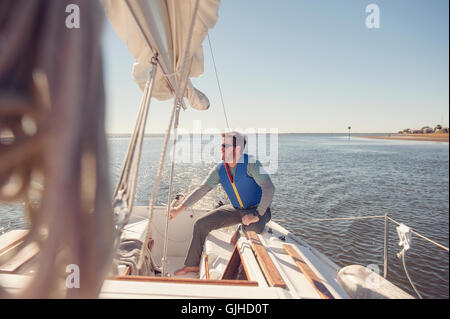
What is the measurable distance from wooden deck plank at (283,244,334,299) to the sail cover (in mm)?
1272

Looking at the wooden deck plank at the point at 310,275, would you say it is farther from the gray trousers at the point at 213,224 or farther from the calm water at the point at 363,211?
the calm water at the point at 363,211

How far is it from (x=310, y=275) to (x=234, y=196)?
126 cm

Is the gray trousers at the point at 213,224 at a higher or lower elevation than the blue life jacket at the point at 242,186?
lower

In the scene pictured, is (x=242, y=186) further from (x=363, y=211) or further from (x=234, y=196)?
(x=363, y=211)

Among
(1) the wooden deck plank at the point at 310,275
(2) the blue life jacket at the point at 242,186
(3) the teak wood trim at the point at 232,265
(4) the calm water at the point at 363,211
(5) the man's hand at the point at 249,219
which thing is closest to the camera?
(1) the wooden deck plank at the point at 310,275

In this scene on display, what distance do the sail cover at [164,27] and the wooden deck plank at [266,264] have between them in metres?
1.13

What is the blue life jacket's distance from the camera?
239cm

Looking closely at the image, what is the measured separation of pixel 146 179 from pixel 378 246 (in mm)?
9541

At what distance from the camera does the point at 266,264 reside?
136 centimetres

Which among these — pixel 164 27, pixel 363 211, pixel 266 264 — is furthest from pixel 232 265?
pixel 363 211

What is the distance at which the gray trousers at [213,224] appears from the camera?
229 centimetres

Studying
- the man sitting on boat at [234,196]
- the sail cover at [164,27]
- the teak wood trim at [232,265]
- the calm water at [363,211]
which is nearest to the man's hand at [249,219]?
the man sitting on boat at [234,196]

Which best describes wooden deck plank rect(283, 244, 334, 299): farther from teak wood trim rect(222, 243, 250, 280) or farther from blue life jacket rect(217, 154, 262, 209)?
blue life jacket rect(217, 154, 262, 209)
